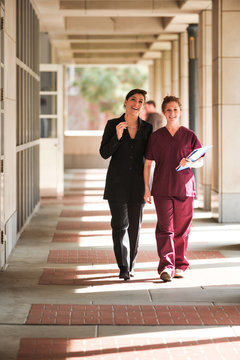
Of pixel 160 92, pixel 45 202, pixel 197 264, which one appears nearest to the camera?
pixel 197 264

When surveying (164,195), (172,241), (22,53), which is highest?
(22,53)

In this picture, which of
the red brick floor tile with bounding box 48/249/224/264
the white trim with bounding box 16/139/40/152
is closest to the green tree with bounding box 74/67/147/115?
the white trim with bounding box 16/139/40/152

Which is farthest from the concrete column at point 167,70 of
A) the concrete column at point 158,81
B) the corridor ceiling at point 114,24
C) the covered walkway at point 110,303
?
the covered walkway at point 110,303

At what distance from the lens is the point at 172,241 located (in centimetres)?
736

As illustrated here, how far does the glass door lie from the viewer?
1631cm

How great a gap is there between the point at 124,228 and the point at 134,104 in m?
1.25

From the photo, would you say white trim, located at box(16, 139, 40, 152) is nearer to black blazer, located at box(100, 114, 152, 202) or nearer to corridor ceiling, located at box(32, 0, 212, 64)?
corridor ceiling, located at box(32, 0, 212, 64)

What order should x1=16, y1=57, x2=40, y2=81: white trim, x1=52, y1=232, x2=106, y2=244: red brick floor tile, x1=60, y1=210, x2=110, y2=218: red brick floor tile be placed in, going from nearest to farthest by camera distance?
x1=52, y1=232, x2=106, y2=244: red brick floor tile, x1=16, y1=57, x2=40, y2=81: white trim, x1=60, y1=210, x2=110, y2=218: red brick floor tile

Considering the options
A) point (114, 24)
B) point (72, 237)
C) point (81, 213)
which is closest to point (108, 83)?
point (114, 24)

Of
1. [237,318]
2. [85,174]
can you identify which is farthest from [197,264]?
[85,174]

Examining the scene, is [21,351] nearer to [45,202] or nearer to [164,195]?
[164,195]

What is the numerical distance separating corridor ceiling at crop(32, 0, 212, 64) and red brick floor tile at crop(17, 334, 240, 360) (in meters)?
9.22

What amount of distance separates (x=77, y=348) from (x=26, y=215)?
21.7 ft

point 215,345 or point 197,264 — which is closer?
point 215,345
